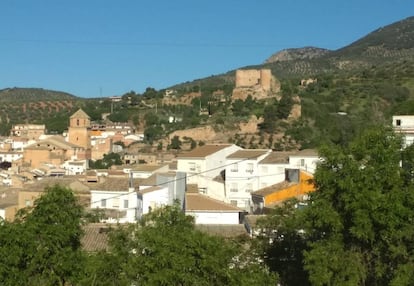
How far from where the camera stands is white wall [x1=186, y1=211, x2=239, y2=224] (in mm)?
28766

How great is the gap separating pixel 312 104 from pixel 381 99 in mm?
7502

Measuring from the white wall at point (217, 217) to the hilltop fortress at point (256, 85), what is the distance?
51.4m

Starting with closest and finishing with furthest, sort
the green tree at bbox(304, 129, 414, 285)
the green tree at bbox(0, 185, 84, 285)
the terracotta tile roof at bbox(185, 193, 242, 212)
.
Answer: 1. the green tree at bbox(304, 129, 414, 285)
2. the green tree at bbox(0, 185, 84, 285)
3. the terracotta tile roof at bbox(185, 193, 242, 212)

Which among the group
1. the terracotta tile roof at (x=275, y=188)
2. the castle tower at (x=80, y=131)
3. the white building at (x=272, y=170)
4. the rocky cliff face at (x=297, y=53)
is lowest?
the terracotta tile roof at (x=275, y=188)

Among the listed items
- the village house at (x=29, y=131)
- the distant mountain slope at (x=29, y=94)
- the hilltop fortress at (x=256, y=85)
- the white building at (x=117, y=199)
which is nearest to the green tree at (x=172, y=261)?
the white building at (x=117, y=199)

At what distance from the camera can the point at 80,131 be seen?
81562 mm

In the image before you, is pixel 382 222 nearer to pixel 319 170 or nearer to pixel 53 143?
pixel 319 170

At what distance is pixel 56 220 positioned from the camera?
1742cm

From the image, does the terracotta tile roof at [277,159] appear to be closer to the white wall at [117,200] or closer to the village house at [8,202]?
the white wall at [117,200]

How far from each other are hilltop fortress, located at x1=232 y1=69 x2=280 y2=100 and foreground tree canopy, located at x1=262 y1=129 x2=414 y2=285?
62584mm

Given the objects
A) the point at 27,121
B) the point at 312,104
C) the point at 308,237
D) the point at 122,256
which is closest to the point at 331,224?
the point at 308,237

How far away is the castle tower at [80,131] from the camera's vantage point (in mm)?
80938

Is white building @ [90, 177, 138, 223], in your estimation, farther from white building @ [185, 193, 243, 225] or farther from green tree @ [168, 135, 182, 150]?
green tree @ [168, 135, 182, 150]

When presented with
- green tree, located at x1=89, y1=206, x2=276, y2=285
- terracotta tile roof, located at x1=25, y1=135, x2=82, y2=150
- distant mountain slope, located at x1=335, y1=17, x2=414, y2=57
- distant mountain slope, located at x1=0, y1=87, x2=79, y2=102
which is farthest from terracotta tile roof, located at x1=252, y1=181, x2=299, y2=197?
distant mountain slope, located at x1=0, y1=87, x2=79, y2=102
